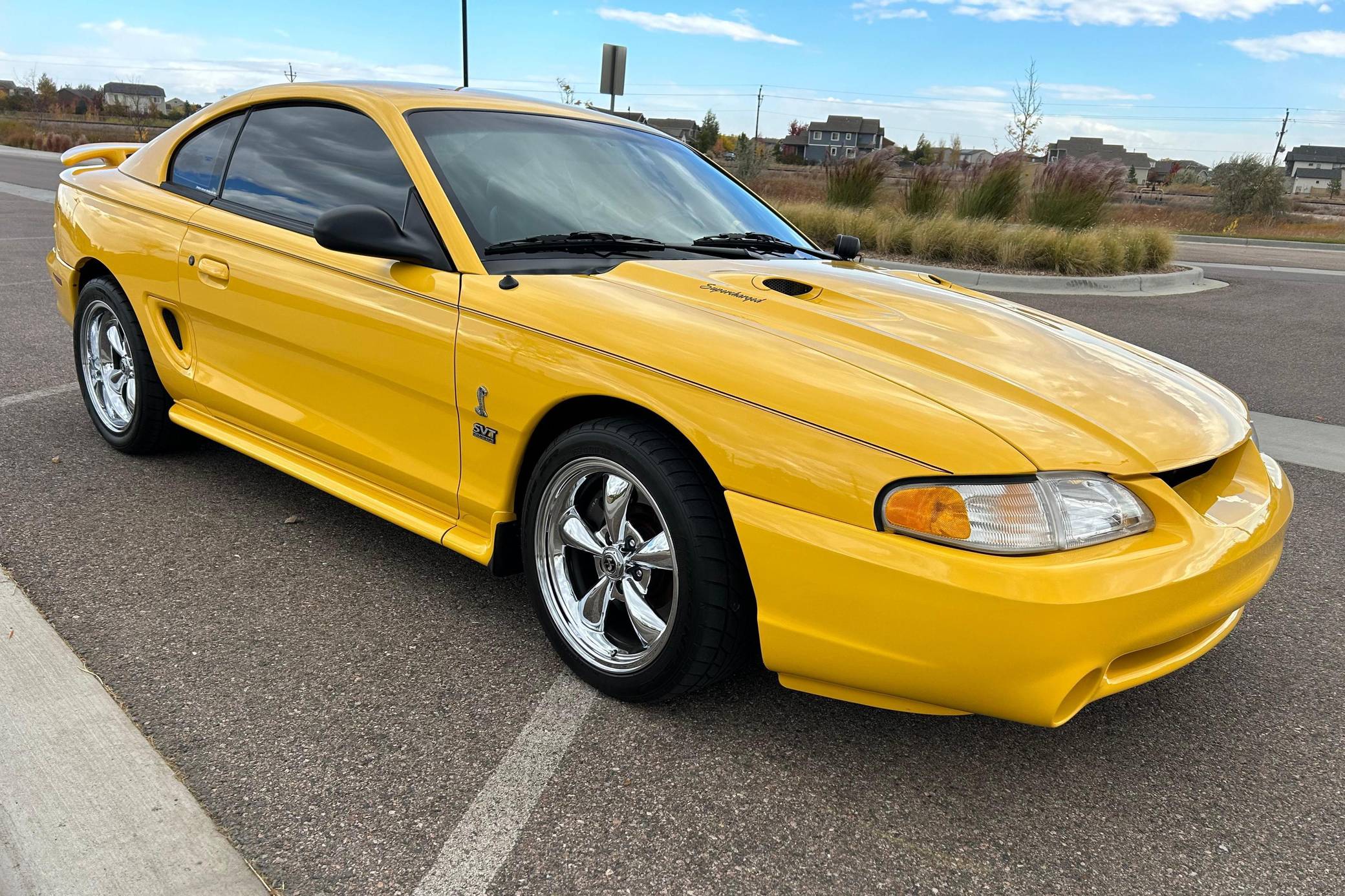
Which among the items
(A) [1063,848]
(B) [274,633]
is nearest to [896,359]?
(A) [1063,848]

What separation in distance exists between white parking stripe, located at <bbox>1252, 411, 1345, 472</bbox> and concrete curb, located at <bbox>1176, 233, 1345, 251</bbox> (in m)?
17.8

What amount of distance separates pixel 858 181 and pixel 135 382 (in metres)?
12.5

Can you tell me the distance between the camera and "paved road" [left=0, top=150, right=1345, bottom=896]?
6.57 ft

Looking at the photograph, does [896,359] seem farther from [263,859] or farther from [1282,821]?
[263,859]

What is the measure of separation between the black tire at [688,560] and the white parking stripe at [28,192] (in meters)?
16.8

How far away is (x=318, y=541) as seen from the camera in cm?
347

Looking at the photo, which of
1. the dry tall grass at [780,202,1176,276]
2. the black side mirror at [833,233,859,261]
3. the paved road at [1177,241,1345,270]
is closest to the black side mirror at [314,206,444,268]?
the black side mirror at [833,233,859,261]

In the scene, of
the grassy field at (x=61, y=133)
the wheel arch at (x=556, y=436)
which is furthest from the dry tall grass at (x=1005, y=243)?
the grassy field at (x=61, y=133)

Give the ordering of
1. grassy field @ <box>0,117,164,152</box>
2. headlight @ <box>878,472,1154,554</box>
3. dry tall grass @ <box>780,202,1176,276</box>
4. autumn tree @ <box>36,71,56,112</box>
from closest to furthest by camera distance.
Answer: headlight @ <box>878,472,1154,554</box>
dry tall grass @ <box>780,202,1176,276</box>
grassy field @ <box>0,117,164,152</box>
autumn tree @ <box>36,71,56,112</box>

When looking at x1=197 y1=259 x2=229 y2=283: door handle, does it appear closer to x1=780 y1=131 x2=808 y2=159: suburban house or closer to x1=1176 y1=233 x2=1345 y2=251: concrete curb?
x1=1176 y1=233 x2=1345 y2=251: concrete curb

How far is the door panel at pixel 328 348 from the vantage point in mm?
2766

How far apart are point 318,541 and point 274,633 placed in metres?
0.70

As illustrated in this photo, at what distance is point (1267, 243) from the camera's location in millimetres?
22703

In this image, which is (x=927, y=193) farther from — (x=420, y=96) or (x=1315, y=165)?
(x=1315, y=165)
